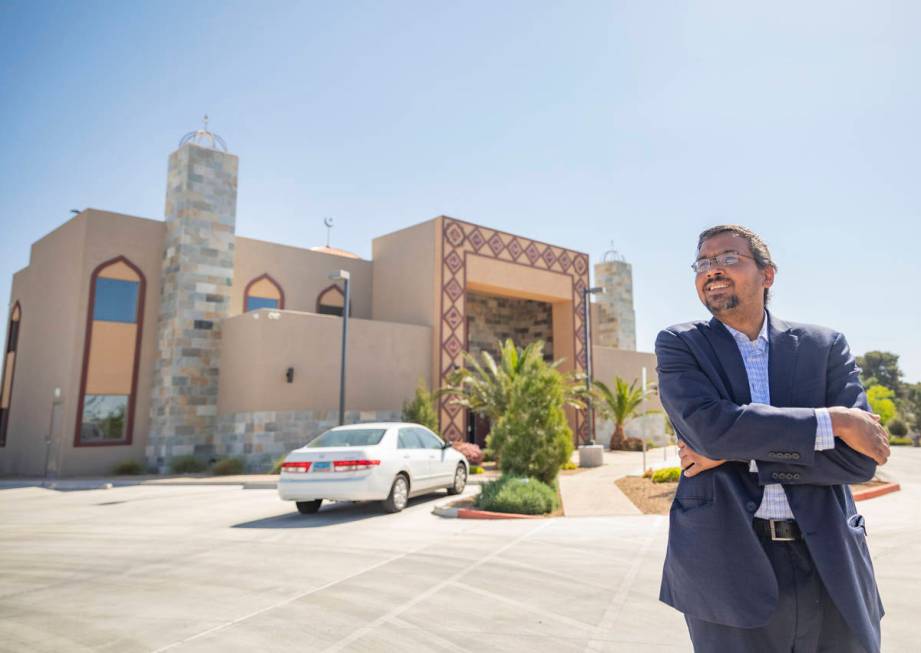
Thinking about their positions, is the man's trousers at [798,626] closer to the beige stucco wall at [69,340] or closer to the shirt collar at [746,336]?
the shirt collar at [746,336]

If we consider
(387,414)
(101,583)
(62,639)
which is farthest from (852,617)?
(387,414)

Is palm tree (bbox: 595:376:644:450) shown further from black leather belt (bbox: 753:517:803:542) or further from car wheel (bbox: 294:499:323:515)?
black leather belt (bbox: 753:517:803:542)

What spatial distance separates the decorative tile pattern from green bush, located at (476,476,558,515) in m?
11.7

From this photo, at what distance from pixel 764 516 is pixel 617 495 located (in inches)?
424

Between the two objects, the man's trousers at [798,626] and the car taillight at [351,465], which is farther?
the car taillight at [351,465]

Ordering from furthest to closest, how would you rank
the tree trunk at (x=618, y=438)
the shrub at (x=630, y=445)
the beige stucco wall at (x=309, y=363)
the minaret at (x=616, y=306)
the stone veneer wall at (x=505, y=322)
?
1. the minaret at (x=616, y=306)
2. the stone veneer wall at (x=505, y=322)
3. the tree trunk at (x=618, y=438)
4. the shrub at (x=630, y=445)
5. the beige stucco wall at (x=309, y=363)

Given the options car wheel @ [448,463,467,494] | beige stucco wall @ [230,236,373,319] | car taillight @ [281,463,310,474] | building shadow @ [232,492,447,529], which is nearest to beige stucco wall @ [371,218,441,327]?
beige stucco wall @ [230,236,373,319]

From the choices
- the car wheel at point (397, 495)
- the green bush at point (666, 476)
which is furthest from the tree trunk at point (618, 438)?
the car wheel at point (397, 495)

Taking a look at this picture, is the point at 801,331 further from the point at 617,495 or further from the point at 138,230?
the point at 138,230

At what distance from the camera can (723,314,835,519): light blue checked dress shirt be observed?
2023 mm

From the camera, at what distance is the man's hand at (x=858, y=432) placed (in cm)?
202

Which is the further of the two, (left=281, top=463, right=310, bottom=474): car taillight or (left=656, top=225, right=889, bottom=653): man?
(left=281, top=463, right=310, bottom=474): car taillight

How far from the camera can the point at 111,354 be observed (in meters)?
20.8

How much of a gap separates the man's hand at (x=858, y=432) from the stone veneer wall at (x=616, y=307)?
32.5 metres
